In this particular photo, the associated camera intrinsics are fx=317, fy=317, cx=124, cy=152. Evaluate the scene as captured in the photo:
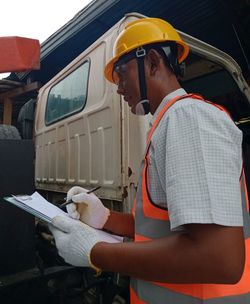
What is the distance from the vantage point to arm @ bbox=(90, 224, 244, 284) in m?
0.81

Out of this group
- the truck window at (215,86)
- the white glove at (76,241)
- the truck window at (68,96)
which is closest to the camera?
the white glove at (76,241)

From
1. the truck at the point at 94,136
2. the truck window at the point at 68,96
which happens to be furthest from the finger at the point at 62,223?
the truck window at the point at 68,96

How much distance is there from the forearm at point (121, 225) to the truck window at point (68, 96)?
4.18 feet

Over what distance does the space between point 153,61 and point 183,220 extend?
2.06ft

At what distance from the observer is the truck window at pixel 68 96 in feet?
8.50

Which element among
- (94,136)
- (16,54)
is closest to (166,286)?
(94,136)

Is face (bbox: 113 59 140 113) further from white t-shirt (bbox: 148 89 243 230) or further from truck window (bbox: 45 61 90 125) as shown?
truck window (bbox: 45 61 90 125)

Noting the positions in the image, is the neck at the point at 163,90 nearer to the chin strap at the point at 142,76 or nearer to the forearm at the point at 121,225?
the chin strap at the point at 142,76

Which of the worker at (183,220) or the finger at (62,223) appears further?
the finger at (62,223)

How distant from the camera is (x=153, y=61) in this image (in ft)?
3.86

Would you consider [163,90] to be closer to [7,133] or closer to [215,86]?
[7,133]

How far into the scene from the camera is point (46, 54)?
5043 millimetres

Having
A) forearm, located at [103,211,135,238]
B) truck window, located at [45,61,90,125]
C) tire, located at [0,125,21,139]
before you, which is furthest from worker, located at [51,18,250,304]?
truck window, located at [45,61,90,125]

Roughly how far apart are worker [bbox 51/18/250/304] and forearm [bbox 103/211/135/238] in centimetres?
34
